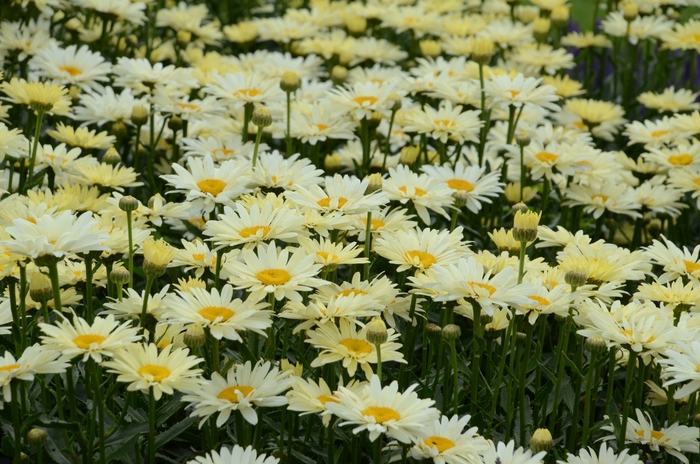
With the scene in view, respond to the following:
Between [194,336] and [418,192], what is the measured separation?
1.07 m

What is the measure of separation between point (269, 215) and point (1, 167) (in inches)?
62.2

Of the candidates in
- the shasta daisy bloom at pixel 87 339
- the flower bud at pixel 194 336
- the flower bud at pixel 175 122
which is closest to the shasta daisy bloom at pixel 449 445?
the flower bud at pixel 194 336

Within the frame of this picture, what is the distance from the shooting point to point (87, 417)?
2.33 metres

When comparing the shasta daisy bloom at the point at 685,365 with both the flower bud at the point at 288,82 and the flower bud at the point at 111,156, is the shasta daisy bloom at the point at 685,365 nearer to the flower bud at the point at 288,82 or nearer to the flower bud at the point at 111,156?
the flower bud at the point at 288,82

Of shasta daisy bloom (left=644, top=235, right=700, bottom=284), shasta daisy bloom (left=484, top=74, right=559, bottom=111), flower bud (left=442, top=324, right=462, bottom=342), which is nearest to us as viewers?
flower bud (left=442, top=324, right=462, bottom=342)

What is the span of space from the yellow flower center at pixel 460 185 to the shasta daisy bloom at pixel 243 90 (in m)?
0.83

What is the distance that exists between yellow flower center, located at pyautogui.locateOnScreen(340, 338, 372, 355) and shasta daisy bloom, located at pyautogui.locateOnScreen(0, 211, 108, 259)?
0.62 meters

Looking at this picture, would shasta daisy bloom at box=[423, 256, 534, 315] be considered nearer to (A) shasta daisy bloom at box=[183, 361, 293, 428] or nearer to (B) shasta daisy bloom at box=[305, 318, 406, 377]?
(B) shasta daisy bloom at box=[305, 318, 406, 377]

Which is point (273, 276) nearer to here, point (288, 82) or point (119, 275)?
point (119, 275)

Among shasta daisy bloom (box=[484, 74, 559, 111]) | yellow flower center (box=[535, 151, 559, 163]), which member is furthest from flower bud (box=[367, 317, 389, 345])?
shasta daisy bloom (box=[484, 74, 559, 111])

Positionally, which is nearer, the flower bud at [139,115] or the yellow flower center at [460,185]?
the yellow flower center at [460,185]

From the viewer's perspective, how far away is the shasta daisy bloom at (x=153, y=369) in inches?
77.4

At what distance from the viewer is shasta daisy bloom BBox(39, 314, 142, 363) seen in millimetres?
1942

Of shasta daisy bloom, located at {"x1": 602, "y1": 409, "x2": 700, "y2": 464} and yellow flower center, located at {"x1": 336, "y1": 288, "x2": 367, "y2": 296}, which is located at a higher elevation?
yellow flower center, located at {"x1": 336, "y1": 288, "x2": 367, "y2": 296}
